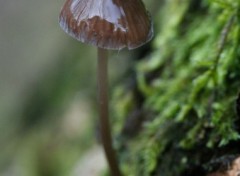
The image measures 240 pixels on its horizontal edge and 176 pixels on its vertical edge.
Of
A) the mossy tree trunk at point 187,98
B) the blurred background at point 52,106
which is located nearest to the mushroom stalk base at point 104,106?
the mossy tree trunk at point 187,98

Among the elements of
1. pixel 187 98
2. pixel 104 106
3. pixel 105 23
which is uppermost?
pixel 105 23

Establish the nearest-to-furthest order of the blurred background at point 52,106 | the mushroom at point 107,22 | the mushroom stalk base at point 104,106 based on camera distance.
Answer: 1. the mushroom at point 107,22
2. the mushroom stalk base at point 104,106
3. the blurred background at point 52,106

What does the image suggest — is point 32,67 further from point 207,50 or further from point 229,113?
point 229,113

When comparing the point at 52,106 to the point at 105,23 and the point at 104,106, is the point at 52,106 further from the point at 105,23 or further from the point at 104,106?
the point at 105,23

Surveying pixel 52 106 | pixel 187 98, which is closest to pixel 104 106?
pixel 187 98

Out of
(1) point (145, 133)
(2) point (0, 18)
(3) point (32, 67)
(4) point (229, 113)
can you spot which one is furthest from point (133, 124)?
(2) point (0, 18)

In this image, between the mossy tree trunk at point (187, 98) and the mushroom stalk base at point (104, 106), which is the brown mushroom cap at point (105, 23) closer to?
the mushroom stalk base at point (104, 106)

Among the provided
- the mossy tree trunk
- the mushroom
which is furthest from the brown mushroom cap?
the mossy tree trunk
